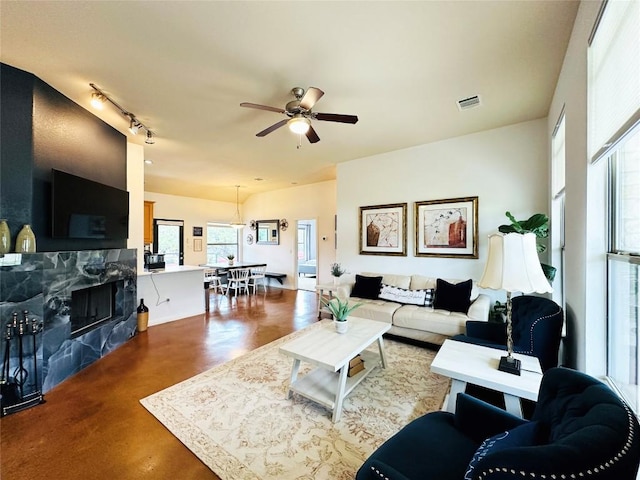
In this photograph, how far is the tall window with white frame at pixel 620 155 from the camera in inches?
47.9

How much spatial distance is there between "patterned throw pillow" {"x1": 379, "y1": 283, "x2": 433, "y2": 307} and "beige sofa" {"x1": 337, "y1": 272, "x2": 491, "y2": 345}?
77 mm

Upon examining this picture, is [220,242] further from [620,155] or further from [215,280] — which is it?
[620,155]

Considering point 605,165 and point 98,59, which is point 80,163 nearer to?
point 98,59

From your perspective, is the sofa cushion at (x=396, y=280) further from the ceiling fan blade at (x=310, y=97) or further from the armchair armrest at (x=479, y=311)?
the ceiling fan blade at (x=310, y=97)

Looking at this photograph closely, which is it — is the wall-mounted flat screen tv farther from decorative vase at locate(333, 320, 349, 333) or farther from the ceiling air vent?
the ceiling air vent

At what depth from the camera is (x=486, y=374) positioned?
1654 millimetres

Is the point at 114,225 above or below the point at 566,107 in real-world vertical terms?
below

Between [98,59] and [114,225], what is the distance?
1997 mm

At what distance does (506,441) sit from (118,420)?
8.75 feet

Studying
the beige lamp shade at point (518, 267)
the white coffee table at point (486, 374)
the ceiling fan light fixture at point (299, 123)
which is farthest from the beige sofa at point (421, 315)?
the ceiling fan light fixture at point (299, 123)

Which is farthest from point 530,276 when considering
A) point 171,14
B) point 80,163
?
point 80,163

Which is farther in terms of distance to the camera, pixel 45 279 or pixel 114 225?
pixel 114 225

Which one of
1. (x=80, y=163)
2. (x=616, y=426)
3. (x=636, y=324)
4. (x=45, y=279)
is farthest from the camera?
(x=80, y=163)

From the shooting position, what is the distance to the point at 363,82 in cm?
255
